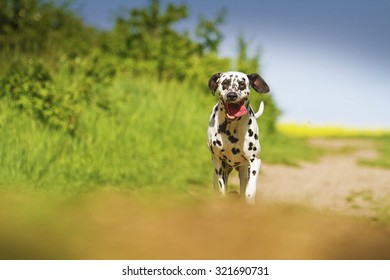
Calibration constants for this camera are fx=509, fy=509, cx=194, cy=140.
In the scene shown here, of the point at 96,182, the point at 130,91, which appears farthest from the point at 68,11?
the point at 96,182

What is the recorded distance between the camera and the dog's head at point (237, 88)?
483 cm

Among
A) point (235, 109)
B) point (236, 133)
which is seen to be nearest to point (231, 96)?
point (235, 109)

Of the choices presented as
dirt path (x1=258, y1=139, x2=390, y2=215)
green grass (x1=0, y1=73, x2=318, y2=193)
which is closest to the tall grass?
green grass (x1=0, y1=73, x2=318, y2=193)

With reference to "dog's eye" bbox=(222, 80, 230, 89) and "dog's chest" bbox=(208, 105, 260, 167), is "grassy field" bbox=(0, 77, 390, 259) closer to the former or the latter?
"dog's chest" bbox=(208, 105, 260, 167)

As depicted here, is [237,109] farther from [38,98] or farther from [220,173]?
[38,98]

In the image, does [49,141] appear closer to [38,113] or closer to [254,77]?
[38,113]

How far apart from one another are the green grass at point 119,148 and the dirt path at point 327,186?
96 cm

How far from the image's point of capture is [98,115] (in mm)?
9367

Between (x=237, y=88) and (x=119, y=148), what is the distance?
4.05m

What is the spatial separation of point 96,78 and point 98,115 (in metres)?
0.97

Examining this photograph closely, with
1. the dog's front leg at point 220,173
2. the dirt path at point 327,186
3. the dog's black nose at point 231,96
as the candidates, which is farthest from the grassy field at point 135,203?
the dog's black nose at point 231,96

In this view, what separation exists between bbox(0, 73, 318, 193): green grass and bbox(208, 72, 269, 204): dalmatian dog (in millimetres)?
1753

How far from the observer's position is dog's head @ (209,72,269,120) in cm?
Result: 483

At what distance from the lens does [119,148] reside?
849 centimetres
